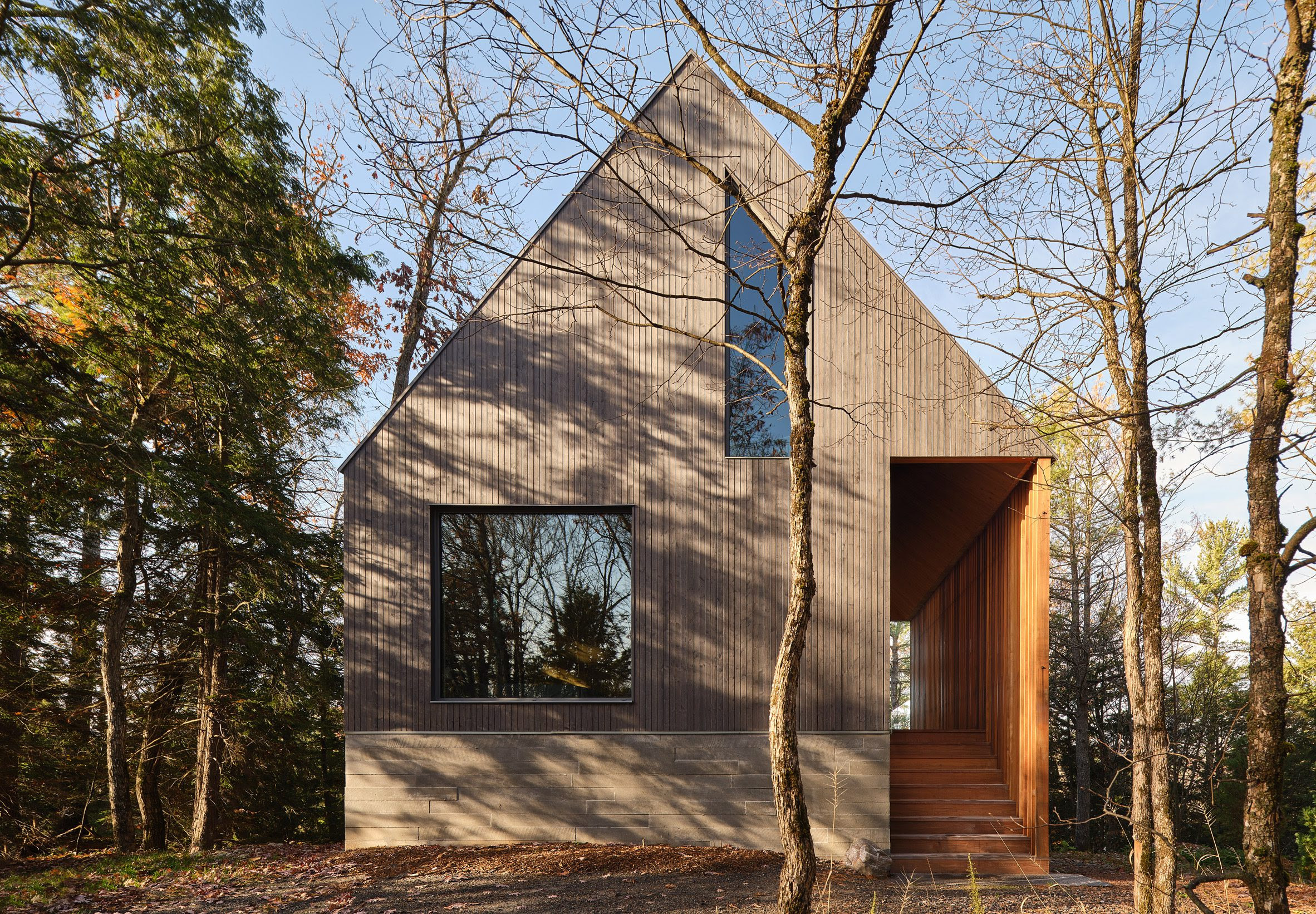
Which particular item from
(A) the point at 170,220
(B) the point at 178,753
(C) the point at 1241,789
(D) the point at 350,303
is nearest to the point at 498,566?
(A) the point at 170,220

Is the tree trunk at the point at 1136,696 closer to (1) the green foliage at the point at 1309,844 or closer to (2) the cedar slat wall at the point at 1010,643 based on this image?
(2) the cedar slat wall at the point at 1010,643

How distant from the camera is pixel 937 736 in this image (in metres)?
8.72

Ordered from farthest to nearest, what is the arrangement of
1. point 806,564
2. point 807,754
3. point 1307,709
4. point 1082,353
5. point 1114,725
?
point 1114,725 → point 1307,709 → point 807,754 → point 1082,353 → point 806,564

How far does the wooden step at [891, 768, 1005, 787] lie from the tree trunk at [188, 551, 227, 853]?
26.3 feet

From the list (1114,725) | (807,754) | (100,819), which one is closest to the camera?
(807,754)

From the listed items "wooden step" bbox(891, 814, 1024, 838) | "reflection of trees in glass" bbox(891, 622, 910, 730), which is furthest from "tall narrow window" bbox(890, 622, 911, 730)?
"wooden step" bbox(891, 814, 1024, 838)

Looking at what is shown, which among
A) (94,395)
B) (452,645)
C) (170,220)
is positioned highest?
(170,220)

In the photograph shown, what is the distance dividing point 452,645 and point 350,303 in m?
9.28

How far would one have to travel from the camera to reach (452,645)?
6.96 m

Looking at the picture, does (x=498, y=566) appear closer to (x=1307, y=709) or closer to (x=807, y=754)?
(x=807, y=754)

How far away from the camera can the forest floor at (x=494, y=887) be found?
5309 millimetres

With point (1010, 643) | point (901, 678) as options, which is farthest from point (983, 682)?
point (901, 678)

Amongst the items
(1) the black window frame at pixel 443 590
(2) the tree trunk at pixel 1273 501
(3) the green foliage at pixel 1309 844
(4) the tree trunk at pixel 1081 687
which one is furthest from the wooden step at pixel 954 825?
(4) the tree trunk at pixel 1081 687

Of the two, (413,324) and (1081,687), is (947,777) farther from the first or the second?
(413,324)
